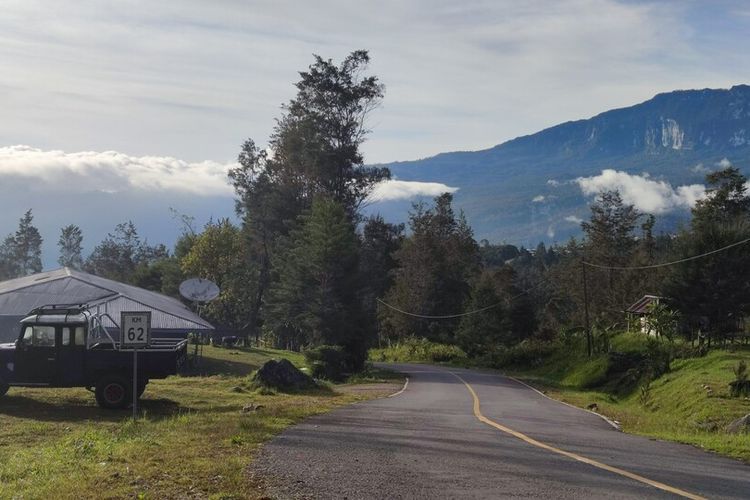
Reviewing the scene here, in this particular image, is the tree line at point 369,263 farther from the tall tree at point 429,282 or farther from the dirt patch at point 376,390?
the dirt patch at point 376,390

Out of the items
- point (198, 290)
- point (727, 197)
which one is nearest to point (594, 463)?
point (198, 290)

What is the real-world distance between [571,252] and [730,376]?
67902 millimetres

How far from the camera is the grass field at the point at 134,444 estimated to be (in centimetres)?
828

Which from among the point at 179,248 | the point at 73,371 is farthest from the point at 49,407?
the point at 179,248

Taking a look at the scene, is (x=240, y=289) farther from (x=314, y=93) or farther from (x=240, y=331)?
(x=314, y=93)

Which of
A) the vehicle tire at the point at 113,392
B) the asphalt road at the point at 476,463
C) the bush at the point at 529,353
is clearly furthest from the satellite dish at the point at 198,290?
the asphalt road at the point at 476,463

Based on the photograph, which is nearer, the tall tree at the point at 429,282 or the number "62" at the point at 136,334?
the number "62" at the point at 136,334

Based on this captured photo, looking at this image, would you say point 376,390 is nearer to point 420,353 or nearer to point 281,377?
point 281,377

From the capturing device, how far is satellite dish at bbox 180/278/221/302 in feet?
175

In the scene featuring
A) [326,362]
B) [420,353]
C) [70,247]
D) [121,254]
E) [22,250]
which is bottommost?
[420,353]

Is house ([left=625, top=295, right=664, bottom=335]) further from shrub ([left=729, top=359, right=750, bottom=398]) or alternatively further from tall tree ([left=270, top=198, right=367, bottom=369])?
shrub ([left=729, top=359, right=750, bottom=398])

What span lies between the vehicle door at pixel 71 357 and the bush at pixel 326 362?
1670 cm

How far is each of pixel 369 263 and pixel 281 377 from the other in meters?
32.3

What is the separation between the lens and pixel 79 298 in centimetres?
3928
